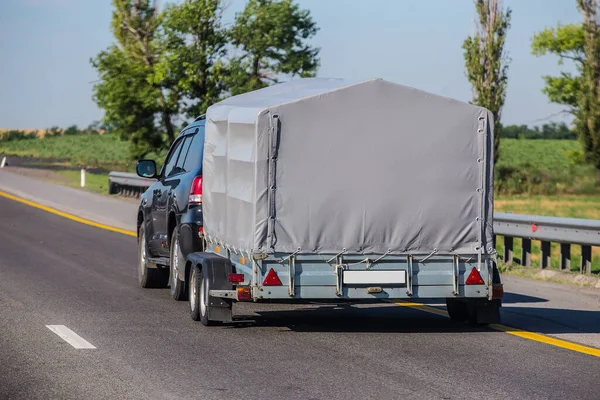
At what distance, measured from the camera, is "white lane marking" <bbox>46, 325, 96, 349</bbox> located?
979 centimetres

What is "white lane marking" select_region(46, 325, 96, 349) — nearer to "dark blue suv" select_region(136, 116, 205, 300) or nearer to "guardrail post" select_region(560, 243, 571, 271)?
"dark blue suv" select_region(136, 116, 205, 300)

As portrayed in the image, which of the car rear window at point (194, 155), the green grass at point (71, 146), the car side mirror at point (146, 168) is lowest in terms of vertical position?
the car side mirror at point (146, 168)

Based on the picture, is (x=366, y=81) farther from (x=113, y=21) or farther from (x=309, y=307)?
(x=113, y=21)

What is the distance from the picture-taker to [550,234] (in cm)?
1648

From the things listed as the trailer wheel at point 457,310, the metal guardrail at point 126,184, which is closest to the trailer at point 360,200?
the trailer wheel at point 457,310

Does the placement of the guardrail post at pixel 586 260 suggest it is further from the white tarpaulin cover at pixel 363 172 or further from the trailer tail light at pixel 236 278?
the trailer tail light at pixel 236 278

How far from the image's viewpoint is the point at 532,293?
14359 millimetres

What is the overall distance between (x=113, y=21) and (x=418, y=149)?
49.5m

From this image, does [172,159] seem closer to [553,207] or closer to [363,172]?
[363,172]

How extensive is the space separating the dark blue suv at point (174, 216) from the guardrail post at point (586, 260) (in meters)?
5.72

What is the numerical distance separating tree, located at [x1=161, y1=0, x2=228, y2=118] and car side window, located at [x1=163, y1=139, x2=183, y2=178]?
138 ft

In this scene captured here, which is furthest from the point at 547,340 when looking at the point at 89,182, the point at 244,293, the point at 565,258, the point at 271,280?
the point at 89,182

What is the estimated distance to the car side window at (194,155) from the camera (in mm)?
12938

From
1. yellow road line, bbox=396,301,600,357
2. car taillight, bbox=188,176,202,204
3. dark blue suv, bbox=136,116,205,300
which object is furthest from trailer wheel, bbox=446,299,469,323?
car taillight, bbox=188,176,202,204
